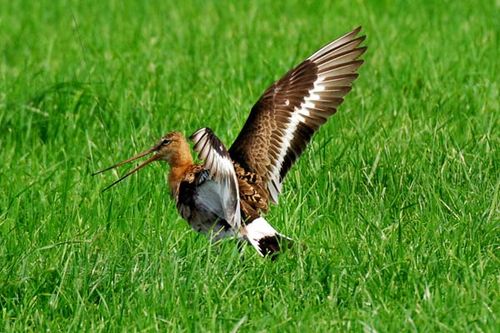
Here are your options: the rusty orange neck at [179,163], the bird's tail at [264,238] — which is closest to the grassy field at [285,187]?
the bird's tail at [264,238]

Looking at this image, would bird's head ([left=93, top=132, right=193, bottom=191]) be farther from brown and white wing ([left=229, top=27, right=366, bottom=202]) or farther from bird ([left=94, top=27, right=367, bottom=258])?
brown and white wing ([left=229, top=27, right=366, bottom=202])

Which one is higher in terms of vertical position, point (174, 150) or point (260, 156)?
point (174, 150)

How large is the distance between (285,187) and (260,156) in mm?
480

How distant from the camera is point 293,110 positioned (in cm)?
627

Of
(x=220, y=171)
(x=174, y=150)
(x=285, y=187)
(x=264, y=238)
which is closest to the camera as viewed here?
(x=220, y=171)

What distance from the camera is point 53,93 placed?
8.06 meters

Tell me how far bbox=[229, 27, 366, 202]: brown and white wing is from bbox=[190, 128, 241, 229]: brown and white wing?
0.43 m

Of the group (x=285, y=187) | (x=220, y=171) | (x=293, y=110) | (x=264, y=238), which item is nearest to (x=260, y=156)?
(x=293, y=110)

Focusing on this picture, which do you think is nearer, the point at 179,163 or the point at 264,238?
the point at 264,238

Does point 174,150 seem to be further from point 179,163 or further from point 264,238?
point 264,238

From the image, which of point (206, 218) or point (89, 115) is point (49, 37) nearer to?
point (89, 115)

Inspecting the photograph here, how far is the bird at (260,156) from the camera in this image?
18.4ft

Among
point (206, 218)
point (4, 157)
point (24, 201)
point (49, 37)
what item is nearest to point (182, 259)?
point (206, 218)

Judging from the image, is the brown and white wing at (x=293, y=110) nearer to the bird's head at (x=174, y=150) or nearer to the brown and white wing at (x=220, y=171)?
the bird's head at (x=174, y=150)
